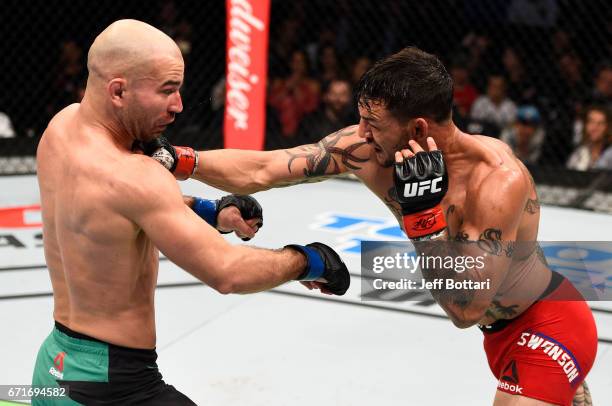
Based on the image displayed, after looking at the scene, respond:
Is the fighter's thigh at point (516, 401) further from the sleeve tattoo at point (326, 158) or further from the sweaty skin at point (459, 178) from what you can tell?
the sleeve tattoo at point (326, 158)

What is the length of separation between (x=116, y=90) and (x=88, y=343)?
584 millimetres

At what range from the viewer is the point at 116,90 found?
6.39ft

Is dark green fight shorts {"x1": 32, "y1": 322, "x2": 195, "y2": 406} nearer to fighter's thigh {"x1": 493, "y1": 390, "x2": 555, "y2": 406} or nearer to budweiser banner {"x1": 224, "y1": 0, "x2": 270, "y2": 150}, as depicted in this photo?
fighter's thigh {"x1": 493, "y1": 390, "x2": 555, "y2": 406}

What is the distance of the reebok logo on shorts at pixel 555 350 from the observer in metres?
2.50

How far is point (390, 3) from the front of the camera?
6.89 m

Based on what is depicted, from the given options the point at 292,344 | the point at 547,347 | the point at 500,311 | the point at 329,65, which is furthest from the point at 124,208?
the point at 329,65

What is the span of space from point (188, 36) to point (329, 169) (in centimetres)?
471

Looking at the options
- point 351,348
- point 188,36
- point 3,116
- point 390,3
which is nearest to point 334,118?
point 390,3

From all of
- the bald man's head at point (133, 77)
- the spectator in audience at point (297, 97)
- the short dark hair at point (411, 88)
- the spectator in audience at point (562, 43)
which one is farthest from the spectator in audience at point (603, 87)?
the bald man's head at point (133, 77)

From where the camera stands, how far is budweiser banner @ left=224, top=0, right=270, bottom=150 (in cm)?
589

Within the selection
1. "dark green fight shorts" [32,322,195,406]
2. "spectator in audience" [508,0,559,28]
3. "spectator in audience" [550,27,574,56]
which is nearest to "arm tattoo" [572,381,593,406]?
"dark green fight shorts" [32,322,195,406]

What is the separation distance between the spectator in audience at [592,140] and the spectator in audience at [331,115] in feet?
5.09

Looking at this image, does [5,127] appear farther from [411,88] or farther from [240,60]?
[411,88]

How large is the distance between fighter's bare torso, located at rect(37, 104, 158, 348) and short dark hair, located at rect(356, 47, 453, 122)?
0.72 meters
